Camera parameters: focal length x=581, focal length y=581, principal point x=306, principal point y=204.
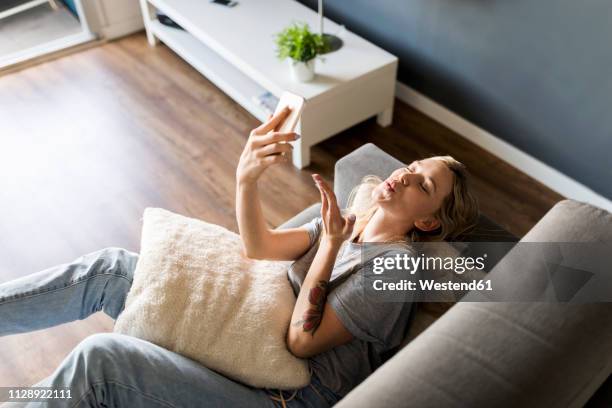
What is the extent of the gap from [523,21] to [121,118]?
199 centimetres

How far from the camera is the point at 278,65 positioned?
270cm

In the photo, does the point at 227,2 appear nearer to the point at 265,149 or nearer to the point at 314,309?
the point at 265,149

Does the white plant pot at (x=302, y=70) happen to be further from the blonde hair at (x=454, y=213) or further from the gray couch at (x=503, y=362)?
the gray couch at (x=503, y=362)

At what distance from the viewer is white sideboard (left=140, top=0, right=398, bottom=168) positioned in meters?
2.62

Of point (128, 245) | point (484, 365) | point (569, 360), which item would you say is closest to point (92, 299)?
point (128, 245)

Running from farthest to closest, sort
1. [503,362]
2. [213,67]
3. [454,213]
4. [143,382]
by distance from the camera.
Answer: [213,67] → [454,213] → [143,382] → [503,362]

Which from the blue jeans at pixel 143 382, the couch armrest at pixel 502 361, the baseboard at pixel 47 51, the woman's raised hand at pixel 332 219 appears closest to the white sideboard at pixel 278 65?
the baseboard at pixel 47 51

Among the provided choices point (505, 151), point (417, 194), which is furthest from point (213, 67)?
point (417, 194)

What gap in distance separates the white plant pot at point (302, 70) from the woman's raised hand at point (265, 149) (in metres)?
1.13

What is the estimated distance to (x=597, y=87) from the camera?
7.32 ft

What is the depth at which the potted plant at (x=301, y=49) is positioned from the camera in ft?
8.17

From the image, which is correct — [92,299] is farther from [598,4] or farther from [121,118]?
[598,4]

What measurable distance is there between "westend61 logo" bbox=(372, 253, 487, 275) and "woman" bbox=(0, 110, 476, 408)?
7cm

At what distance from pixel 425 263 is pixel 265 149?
1.57 feet
